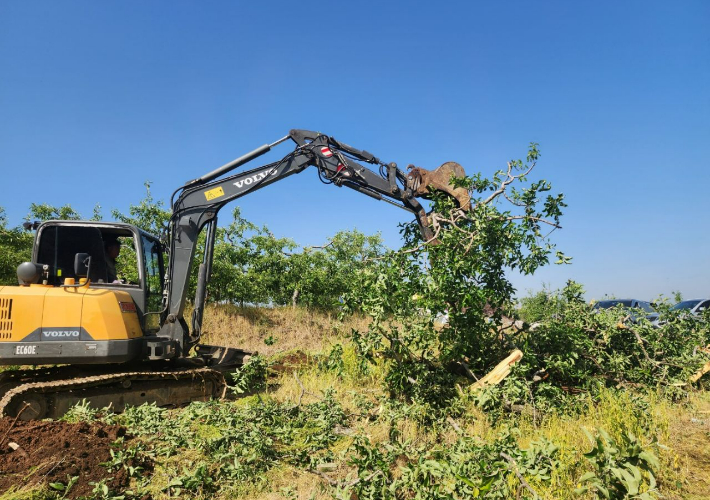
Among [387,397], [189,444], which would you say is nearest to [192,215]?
[189,444]

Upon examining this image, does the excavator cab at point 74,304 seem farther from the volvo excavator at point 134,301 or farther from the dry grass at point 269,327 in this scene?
the dry grass at point 269,327

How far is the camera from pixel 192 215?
7855 millimetres

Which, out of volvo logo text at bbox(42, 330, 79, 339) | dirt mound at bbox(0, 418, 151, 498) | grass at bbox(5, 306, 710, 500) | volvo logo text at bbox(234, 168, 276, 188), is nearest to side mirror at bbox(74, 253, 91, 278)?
volvo logo text at bbox(42, 330, 79, 339)

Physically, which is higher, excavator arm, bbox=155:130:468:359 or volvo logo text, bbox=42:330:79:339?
excavator arm, bbox=155:130:468:359

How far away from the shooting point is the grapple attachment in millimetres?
7016

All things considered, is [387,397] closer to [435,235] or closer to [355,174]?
[435,235]

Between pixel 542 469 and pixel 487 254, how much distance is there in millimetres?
3483

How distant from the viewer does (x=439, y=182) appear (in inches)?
283

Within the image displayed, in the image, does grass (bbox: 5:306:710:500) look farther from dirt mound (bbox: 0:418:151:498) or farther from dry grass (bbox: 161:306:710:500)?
dirt mound (bbox: 0:418:151:498)

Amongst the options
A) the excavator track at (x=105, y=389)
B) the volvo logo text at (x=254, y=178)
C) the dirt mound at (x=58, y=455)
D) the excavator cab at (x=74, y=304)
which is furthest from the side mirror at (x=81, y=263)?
the volvo logo text at (x=254, y=178)

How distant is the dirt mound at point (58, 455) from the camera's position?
4062 millimetres

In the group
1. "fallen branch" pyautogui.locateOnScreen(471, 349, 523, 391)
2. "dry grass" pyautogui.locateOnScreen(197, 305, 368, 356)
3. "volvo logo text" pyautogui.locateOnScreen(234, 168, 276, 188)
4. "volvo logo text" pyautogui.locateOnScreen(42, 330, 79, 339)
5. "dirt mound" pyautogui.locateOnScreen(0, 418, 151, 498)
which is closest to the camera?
"dirt mound" pyautogui.locateOnScreen(0, 418, 151, 498)

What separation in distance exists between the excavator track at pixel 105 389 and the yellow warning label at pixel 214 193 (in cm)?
301

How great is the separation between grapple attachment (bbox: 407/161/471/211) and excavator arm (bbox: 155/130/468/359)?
0.02m
